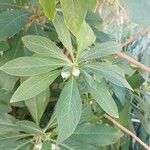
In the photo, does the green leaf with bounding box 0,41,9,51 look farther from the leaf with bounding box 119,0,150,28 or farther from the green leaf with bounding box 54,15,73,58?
the leaf with bounding box 119,0,150,28

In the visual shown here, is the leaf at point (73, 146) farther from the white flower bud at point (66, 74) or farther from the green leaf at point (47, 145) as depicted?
the white flower bud at point (66, 74)

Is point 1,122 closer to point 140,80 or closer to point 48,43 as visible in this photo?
Answer: point 48,43

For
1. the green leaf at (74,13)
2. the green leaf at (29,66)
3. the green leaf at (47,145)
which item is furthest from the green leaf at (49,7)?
the green leaf at (47,145)

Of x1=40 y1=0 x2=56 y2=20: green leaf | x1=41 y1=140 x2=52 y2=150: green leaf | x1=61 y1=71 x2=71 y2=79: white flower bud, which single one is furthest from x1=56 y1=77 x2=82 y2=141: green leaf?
x1=40 y1=0 x2=56 y2=20: green leaf

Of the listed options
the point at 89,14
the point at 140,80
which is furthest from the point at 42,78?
the point at 140,80

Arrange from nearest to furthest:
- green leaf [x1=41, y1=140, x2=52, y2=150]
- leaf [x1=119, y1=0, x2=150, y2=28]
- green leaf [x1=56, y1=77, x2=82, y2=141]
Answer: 1. leaf [x1=119, y1=0, x2=150, y2=28]
2. green leaf [x1=56, y1=77, x2=82, y2=141]
3. green leaf [x1=41, y1=140, x2=52, y2=150]

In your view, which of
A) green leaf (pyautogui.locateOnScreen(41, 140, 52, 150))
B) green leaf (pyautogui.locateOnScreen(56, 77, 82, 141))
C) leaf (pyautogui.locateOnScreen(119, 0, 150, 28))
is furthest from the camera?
green leaf (pyautogui.locateOnScreen(41, 140, 52, 150))
